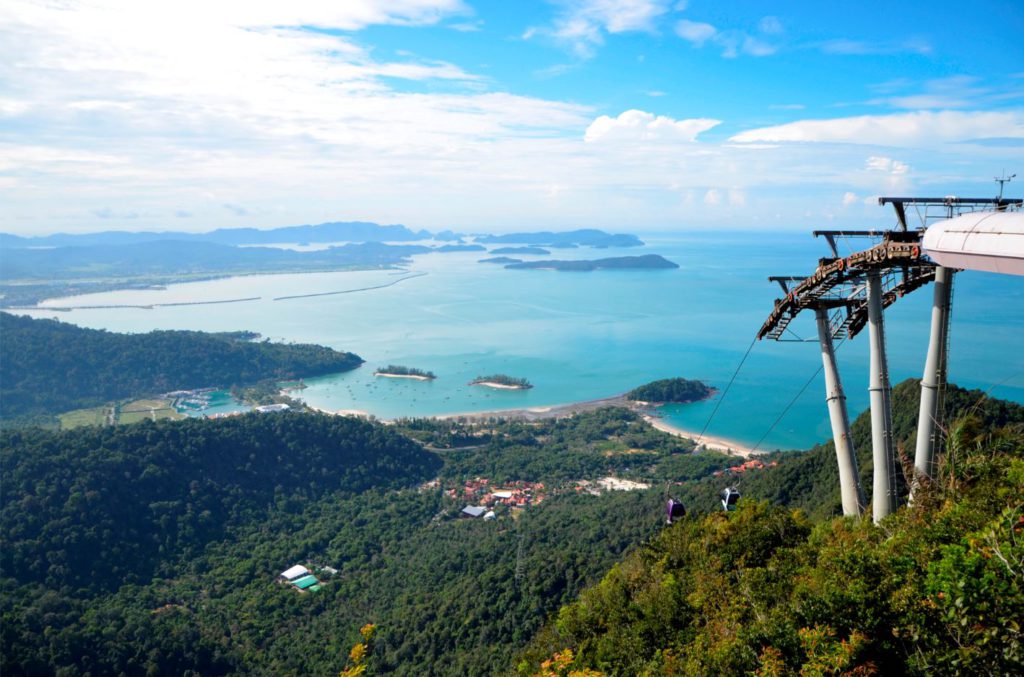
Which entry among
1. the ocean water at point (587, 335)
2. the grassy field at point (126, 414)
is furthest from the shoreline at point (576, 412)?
the grassy field at point (126, 414)

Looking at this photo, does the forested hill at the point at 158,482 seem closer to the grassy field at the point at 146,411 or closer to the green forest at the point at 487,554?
the green forest at the point at 487,554

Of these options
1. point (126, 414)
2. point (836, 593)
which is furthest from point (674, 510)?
point (126, 414)

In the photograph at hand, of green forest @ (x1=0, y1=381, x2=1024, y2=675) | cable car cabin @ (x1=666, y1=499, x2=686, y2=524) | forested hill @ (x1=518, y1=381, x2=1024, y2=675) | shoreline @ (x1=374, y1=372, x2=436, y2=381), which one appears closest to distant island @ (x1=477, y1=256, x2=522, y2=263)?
shoreline @ (x1=374, y1=372, x2=436, y2=381)

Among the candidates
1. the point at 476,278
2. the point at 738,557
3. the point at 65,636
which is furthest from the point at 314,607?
the point at 476,278

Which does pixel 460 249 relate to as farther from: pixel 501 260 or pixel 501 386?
pixel 501 386

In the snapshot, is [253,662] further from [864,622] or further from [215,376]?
[215,376]

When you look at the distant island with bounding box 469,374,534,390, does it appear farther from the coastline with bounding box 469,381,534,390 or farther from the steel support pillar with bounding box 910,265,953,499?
the steel support pillar with bounding box 910,265,953,499
